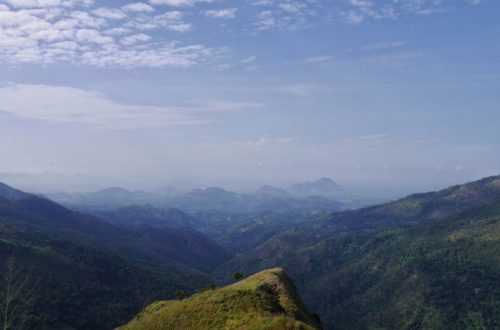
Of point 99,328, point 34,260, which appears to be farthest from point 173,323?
point 34,260

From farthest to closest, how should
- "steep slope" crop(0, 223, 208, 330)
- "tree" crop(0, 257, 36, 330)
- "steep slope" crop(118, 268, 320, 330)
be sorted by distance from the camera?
1. "steep slope" crop(0, 223, 208, 330)
2. "tree" crop(0, 257, 36, 330)
3. "steep slope" crop(118, 268, 320, 330)

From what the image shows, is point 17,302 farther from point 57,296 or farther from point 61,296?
point 61,296

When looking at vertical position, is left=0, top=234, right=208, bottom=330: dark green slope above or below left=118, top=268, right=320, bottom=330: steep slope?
below

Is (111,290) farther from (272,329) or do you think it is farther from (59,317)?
(272,329)

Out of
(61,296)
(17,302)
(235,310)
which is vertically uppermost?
(235,310)

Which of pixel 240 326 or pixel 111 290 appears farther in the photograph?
pixel 111 290

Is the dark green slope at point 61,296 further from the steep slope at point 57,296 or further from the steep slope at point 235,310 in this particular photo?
the steep slope at point 235,310

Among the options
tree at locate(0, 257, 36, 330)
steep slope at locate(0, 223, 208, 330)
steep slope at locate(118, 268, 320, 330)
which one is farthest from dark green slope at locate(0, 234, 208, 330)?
steep slope at locate(118, 268, 320, 330)

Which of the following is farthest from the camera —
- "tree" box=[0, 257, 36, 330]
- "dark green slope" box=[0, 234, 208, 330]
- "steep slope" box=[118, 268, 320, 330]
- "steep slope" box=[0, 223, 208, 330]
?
"dark green slope" box=[0, 234, 208, 330]

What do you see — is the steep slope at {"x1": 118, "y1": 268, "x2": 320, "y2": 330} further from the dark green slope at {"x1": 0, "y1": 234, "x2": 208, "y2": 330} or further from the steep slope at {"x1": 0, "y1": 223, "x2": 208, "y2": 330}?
the dark green slope at {"x1": 0, "y1": 234, "x2": 208, "y2": 330}

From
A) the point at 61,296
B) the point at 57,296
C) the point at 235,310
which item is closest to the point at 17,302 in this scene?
the point at 57,296

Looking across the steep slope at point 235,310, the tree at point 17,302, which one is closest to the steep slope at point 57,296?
the tree at point 17,302
